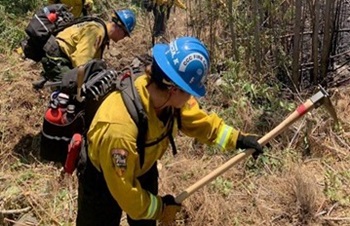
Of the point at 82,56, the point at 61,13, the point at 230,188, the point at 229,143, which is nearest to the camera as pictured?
the point at 229,143

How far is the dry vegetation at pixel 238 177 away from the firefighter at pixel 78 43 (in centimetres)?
81

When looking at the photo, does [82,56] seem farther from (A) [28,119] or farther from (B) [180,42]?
(B) [180,42]

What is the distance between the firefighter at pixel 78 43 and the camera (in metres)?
4.37

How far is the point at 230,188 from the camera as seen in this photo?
393 cm

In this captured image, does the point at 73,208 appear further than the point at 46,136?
Yes

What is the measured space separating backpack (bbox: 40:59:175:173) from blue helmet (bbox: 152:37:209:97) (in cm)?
19


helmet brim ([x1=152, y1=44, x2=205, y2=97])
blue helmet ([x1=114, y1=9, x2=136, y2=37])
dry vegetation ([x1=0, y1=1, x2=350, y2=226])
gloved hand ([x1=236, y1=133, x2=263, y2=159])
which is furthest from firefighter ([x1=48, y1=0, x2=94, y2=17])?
helmet brim ([x1=152, y1=44, x2=205, y2=97])

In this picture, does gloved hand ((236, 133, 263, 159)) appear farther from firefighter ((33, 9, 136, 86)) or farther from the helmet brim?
firefighter ((33, 9, 136, 86))

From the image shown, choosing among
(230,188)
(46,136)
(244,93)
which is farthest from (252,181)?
(46,136)

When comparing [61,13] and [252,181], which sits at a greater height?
[61,13]

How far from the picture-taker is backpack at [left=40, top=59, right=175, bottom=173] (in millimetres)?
2378

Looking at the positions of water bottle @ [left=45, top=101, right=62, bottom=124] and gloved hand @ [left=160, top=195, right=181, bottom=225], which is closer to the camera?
gloved hand @ [left=160, top=195, right=181, bottom=225]

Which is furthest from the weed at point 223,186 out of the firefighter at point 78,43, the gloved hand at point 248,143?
the firefighter at point 78,43

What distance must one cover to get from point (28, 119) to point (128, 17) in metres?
1.49
